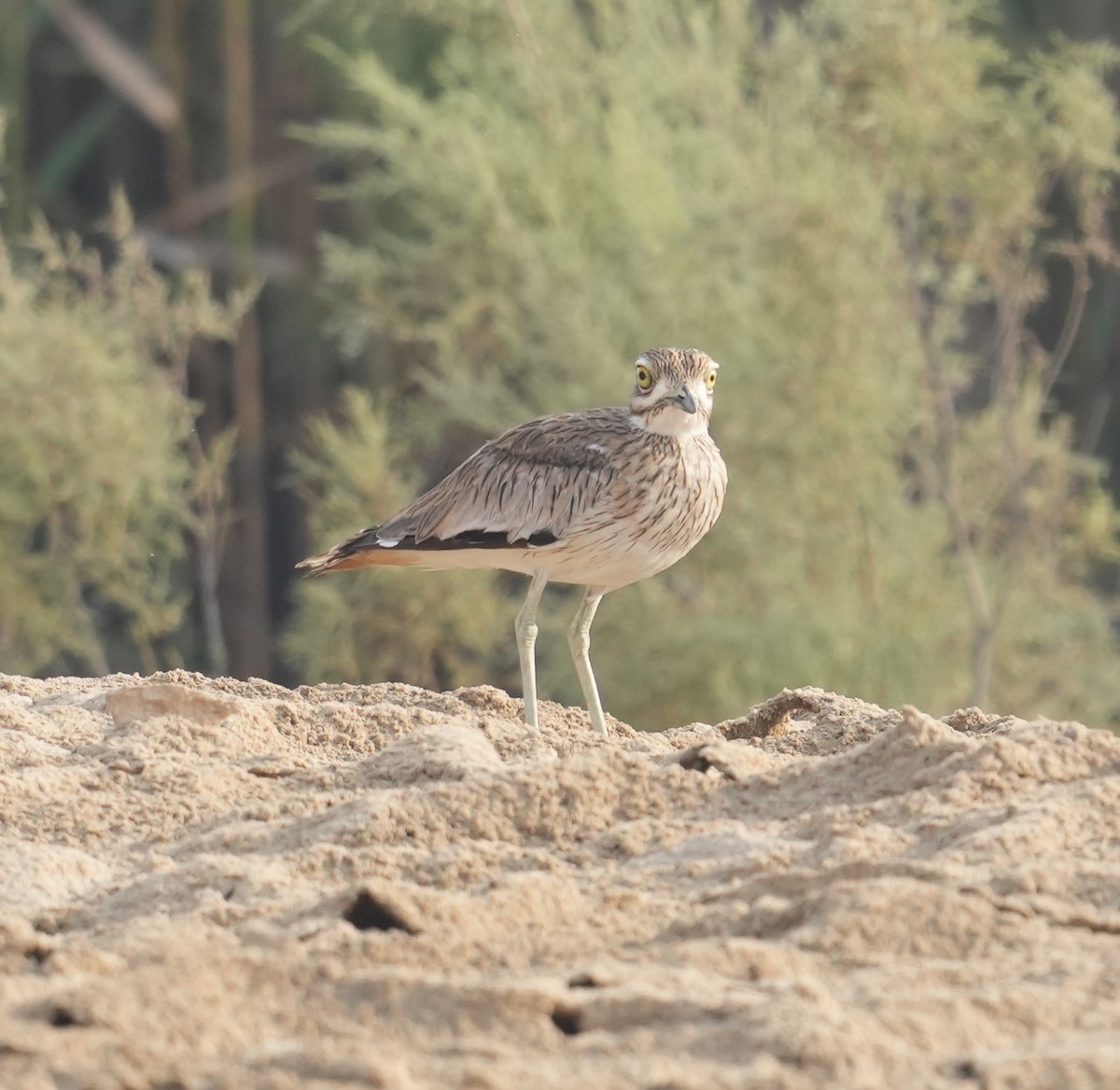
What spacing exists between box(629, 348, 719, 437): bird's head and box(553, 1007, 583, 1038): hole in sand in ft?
8.66

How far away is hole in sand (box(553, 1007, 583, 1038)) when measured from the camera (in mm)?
2406

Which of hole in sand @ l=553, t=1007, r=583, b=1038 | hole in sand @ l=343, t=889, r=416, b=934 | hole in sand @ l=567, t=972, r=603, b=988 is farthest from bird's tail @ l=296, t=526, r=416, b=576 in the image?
hole in sand @ l=553, t=1007, r=583, b=1038

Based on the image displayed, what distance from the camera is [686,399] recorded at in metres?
4.92

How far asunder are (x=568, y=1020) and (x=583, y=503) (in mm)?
2545

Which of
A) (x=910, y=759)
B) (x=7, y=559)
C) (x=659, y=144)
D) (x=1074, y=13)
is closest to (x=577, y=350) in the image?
(x=659, y=144)

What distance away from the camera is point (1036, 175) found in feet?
27.3

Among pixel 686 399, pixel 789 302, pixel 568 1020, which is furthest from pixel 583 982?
pixel 789 302

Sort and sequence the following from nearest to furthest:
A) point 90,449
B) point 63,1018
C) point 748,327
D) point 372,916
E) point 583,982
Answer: point 63,1018 < point 583,982 < point 372,916 < point 748,327 < point 90,449

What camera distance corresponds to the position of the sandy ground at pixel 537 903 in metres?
2.31

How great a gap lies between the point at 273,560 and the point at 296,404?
107cm

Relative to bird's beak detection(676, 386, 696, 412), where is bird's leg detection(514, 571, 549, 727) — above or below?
below

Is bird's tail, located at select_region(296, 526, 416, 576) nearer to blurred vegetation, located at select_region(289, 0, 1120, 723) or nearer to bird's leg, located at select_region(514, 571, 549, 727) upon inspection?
bird's leg, located at select_region(514, 571, 549, 727)

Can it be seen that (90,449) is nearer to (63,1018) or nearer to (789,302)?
(789,302)

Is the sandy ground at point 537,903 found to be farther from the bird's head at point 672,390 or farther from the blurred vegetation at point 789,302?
the blurred vegetation at point 789,302
